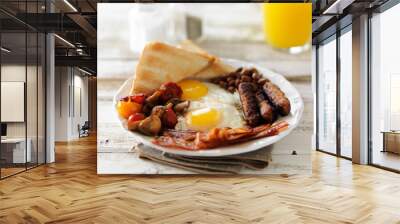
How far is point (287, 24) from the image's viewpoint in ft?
17.8

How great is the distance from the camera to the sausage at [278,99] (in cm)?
503

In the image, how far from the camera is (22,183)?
514 cm

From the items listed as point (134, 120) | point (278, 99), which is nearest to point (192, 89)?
point (134, 120)

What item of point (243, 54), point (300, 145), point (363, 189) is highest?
point (243, 54)

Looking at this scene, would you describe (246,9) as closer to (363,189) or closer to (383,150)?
(363,189)

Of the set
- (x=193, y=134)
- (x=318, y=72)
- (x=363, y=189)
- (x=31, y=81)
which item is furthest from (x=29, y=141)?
(x=318, y=72)

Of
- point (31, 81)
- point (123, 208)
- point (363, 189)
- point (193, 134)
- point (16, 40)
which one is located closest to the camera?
point (123, 208)

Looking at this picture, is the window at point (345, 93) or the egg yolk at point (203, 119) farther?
the window at point (345, 93)

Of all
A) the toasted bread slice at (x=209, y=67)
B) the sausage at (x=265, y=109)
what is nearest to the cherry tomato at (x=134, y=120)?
the toasted bread slice at (x=209, y=67)

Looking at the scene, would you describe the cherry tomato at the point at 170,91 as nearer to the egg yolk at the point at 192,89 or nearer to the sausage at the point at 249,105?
the egg yolk at the point at 192,89

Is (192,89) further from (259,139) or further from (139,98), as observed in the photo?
(259,139)

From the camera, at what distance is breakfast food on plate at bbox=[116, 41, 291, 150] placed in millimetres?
4988

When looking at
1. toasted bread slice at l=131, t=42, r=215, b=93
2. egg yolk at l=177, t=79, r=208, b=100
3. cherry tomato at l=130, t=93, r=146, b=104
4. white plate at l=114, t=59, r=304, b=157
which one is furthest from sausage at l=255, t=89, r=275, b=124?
cherry tomato at l=130, t=93, r=146, b=104

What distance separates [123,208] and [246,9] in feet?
10.0
